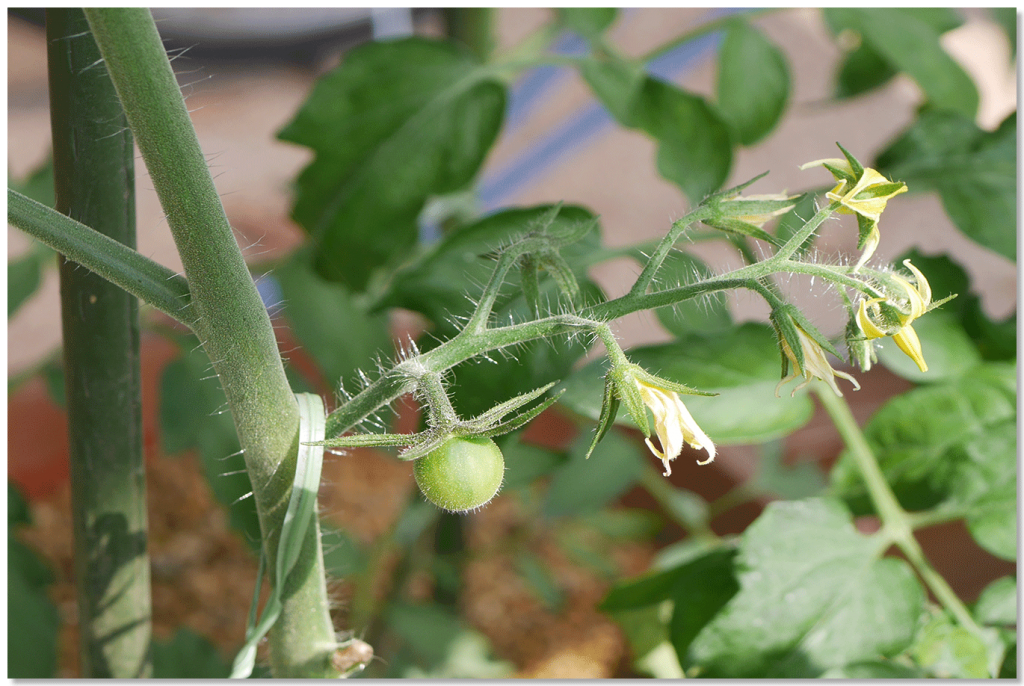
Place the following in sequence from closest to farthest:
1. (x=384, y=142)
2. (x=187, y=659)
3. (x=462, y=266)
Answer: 1. (x=462, y=266)
2. (x=384, y=142)
3. (x=187, y=659)

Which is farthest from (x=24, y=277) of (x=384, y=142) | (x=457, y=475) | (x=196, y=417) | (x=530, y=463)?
(x=457, y=475)

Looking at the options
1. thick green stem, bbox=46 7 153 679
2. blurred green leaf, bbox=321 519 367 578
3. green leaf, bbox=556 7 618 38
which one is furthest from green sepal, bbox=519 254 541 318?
blurred green leaf, bbox=321 519 367 578

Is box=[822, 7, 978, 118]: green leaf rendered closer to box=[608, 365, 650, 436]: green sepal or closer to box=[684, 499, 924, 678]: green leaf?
box=[684, 499, 924, 678]: green leaf

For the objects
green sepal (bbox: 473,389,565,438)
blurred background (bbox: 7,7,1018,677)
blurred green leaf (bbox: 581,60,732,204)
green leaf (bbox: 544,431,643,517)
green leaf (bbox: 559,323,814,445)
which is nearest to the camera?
green sepal (bbox: 473,389,565,438)

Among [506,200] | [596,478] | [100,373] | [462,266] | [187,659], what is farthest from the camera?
[506,200]

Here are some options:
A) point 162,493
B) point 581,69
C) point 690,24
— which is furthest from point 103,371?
point 690,24

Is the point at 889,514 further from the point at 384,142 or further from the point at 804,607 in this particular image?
the point at 384,142
